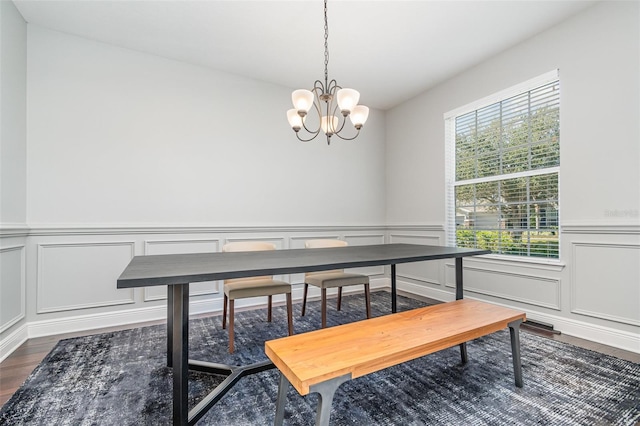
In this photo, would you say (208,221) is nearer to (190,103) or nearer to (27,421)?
(190,103)

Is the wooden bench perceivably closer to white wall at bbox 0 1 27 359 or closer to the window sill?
the window sill

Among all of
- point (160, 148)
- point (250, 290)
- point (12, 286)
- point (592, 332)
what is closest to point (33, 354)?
point (12, 286)

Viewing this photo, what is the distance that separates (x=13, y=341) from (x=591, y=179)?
479 centimetres

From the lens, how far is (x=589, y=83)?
8.25ft

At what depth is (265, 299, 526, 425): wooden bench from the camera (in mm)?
1113

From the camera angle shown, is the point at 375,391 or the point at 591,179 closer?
the point at 375,391

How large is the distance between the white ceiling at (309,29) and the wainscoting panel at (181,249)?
6.38ft

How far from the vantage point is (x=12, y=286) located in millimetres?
2402

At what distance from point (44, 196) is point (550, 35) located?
4.76 m

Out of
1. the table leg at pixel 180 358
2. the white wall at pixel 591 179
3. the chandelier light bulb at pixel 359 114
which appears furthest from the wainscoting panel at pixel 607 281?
the table leg at pixel 180 358

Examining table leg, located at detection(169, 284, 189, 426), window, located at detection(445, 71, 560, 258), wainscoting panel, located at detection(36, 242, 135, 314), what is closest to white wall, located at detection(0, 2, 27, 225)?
wainscoting panel, located at detection(36, 242, 135, 314)

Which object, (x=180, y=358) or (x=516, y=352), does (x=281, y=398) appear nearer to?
(x=180, y=358)

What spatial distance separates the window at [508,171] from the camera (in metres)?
2.83

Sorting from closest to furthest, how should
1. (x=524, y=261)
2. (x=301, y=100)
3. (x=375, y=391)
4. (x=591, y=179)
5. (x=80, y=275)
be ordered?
(x=375, y=391) → (x=301, y=100) → (x=591, y=179) → (x=80, y=275) → (x=524, y=261)
